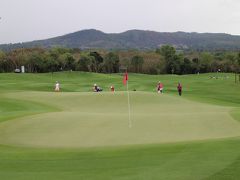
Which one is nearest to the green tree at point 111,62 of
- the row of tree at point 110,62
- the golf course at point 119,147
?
the row of tree at point 110,62

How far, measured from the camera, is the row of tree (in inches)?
5182

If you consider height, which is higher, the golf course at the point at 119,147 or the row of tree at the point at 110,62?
the row of tree at the point at 110,62

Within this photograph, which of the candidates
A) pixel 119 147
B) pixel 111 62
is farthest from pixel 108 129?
pixel 111 62

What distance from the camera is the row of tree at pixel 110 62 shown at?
432 feet

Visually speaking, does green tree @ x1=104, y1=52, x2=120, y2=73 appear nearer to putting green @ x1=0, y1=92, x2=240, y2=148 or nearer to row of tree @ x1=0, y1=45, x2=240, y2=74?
row of tree @ x1=0, y1=45, x2=240, y2=74

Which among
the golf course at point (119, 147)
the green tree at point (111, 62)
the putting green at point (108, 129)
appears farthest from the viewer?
the green tree at point (111, 62)

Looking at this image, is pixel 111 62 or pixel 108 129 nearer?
pixel 108 129

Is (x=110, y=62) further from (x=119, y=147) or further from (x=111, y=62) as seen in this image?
(x=119, y=147)

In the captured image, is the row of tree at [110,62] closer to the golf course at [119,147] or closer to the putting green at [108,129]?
the putting green at [108,129]

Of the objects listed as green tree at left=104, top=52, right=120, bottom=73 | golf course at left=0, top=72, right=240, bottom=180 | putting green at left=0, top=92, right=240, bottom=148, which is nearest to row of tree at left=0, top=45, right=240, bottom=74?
green tree at left=104, top=52, right=120, bottom=73

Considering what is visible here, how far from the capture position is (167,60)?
5881 inches

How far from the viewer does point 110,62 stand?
14550cm

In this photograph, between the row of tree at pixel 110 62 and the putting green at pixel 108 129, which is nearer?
the putting green at pixel 108 129

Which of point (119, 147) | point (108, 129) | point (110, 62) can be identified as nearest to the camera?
point (119, 147)
